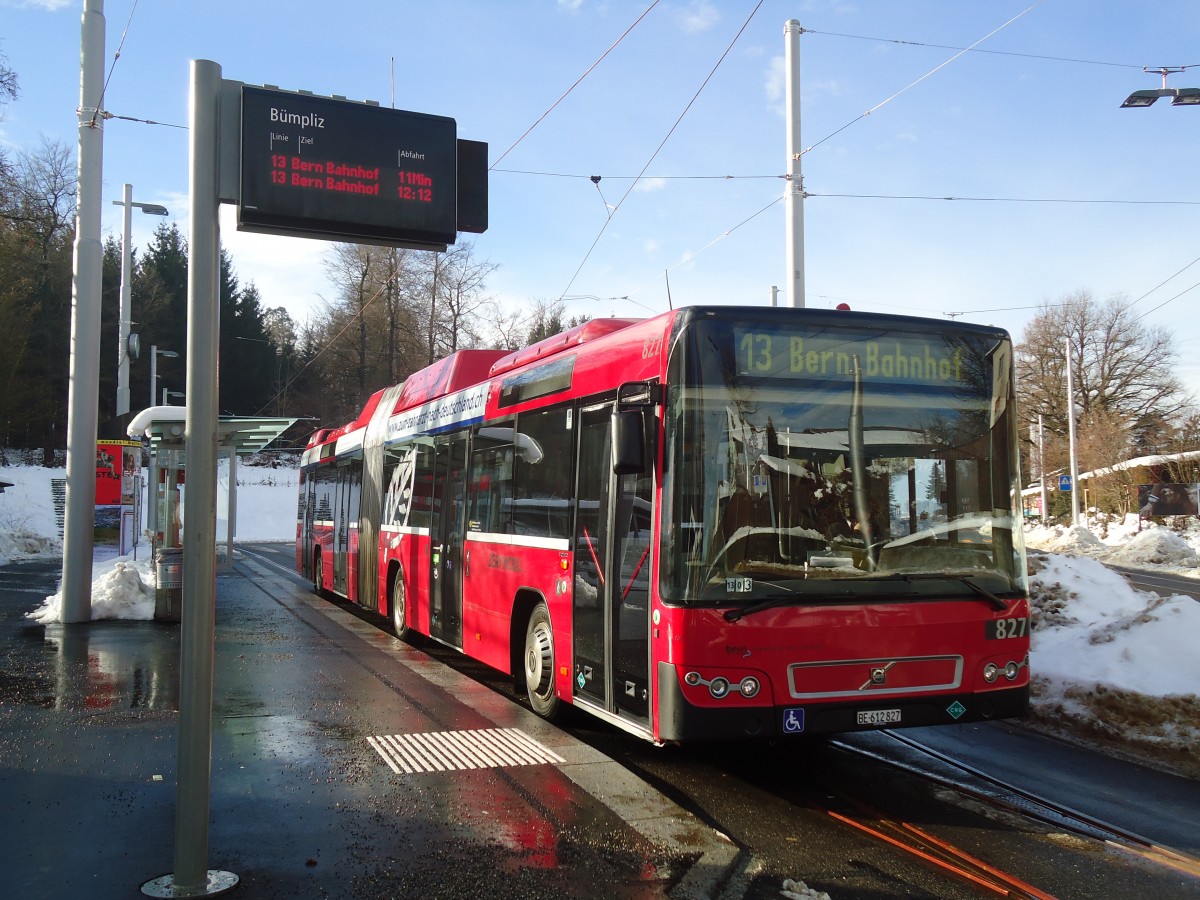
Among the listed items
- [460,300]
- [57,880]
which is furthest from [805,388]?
[460,300]

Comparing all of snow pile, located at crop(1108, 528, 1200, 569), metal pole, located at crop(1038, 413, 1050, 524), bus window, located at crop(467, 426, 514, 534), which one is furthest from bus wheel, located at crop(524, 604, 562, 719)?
metal pole, located at crop(1038, 413, 1050, 524)

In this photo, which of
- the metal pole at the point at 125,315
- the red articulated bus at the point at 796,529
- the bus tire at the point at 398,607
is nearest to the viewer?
the red articulated bus at the point at 796,529

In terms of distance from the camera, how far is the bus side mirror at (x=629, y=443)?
5875mm

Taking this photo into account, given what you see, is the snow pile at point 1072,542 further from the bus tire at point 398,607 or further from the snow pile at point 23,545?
the snow pile at point 23,545

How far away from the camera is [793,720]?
5773 mm

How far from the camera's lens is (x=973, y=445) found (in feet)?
21.1

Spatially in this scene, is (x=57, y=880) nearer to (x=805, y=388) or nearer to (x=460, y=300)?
(x=805, y=388)

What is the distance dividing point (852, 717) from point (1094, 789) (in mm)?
1867

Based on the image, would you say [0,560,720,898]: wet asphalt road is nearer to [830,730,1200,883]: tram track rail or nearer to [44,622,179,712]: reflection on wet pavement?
[44,622,179,712]: reflection on wet pavement

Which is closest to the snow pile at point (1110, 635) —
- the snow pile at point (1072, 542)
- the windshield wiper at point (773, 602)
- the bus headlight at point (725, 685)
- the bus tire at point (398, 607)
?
the windshield wiper at point (773, 602)

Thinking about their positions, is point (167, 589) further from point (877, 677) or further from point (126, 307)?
point (126, 307)

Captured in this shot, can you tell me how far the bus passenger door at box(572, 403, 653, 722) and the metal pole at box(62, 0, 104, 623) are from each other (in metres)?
9.18

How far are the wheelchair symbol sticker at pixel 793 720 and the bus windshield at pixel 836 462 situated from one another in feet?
2.22

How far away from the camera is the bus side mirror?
5.88 m
